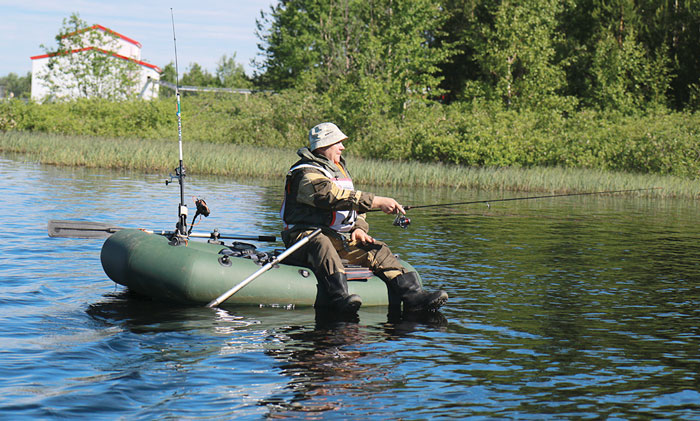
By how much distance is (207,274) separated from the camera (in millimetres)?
6984

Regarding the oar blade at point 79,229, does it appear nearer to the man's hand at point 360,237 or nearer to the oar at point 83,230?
the oar at point 83,230

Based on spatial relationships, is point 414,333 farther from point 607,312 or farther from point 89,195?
point 89,195

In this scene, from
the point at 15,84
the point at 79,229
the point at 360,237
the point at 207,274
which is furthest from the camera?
the point at 15,84

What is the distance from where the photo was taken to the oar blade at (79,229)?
765 centimetres

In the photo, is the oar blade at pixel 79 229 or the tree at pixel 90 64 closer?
the oar blade at pixel 79 229

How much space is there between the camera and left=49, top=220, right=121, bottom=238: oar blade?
765cm

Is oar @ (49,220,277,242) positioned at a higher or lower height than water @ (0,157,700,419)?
higher

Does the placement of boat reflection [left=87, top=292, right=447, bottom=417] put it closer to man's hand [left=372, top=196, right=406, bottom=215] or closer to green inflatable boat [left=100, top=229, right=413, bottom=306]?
green inflatable boat [left=100, top=229, right=413, bottom=306]

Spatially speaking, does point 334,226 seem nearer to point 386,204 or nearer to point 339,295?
point 386,204

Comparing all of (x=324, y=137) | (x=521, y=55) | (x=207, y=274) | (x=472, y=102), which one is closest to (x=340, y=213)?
(x=324, y=137)

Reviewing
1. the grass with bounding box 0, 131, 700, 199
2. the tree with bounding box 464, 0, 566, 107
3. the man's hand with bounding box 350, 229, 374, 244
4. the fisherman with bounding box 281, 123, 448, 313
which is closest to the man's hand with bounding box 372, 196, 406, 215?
the fisherman with bounding box 281, 123, 448, 313

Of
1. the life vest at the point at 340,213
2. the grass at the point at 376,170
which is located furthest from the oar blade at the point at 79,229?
the grass at the point at 376,170

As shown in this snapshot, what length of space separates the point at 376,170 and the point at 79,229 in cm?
1480

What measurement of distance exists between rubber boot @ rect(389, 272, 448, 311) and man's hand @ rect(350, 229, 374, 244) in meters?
0.42
